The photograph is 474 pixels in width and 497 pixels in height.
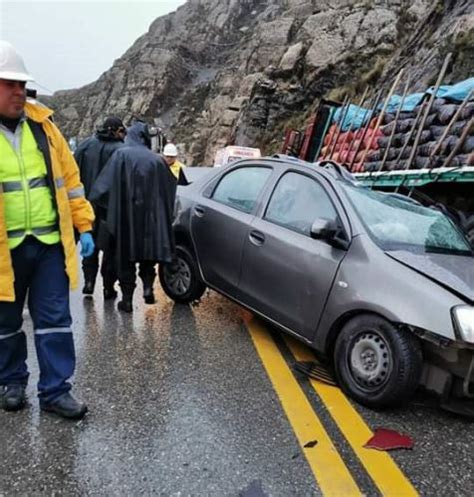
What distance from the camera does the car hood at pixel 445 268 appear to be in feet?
9.91

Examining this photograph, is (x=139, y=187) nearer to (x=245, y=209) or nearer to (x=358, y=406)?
(x=245, y=209)

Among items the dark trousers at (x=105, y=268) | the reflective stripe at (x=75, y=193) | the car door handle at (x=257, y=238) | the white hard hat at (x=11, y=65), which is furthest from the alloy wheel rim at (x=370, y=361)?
the dark trousers at (x=105, y=268)

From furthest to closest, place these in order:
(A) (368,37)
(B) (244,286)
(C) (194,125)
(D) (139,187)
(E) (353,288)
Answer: (C) (194,125)
(A) (368,37)
(D) (139,187)
(B) (244,286)
(E) (353,288)

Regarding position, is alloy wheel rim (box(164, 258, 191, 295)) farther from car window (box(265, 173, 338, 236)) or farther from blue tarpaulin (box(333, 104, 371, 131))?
blue tarpaulin (box(333, 104, 371, 131))

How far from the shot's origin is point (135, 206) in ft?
16.1

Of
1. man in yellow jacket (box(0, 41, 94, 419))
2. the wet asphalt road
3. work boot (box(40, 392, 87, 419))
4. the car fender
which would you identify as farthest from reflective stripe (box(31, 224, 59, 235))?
the car fender

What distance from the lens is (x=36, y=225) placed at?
279 cm

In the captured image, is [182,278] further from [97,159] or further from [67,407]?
[67,407]

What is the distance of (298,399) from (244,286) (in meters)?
1.26

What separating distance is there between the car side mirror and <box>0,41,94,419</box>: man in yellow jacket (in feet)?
5.33

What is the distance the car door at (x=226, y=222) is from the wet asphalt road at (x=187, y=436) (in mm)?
784

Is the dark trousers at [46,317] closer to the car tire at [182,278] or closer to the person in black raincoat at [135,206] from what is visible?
the person in black raincoat at [135,206]

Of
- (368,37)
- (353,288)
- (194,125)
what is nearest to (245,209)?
(353,288)

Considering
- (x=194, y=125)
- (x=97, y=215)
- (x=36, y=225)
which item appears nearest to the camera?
(x=36, y=225)
